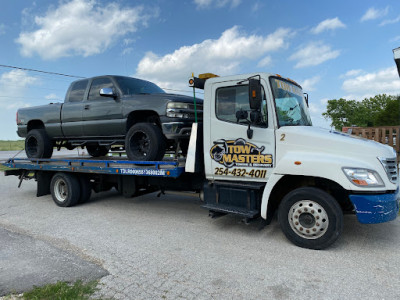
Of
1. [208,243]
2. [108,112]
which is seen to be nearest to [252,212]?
[208,243]

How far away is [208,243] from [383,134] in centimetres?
1082

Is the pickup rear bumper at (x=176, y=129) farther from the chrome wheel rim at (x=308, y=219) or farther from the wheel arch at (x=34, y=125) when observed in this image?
the wheel arch at (x=34, y=125)

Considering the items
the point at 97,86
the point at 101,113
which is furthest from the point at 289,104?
the point at 97,86

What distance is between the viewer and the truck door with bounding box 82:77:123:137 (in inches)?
251

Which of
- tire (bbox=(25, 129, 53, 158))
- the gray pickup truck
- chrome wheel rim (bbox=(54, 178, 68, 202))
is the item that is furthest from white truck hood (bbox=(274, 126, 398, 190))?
tire (bbox=(25, 129, 53, 158))

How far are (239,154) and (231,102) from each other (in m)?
0.83

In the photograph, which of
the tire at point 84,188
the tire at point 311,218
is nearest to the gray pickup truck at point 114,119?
the tire at point 84,188

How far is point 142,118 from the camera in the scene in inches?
249

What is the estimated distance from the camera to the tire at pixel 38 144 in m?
7.81

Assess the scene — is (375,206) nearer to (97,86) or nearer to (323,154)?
(323,154)

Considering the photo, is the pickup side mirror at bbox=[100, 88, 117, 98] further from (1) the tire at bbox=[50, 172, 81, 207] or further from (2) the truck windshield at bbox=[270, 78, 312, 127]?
(2) the truck windshield at bbox=[270, 78, 312, 127]

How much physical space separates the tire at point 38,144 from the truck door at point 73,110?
0.80 metres

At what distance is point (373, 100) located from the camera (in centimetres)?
4784

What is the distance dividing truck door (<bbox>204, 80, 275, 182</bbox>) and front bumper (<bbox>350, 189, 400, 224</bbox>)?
1.24 metres
